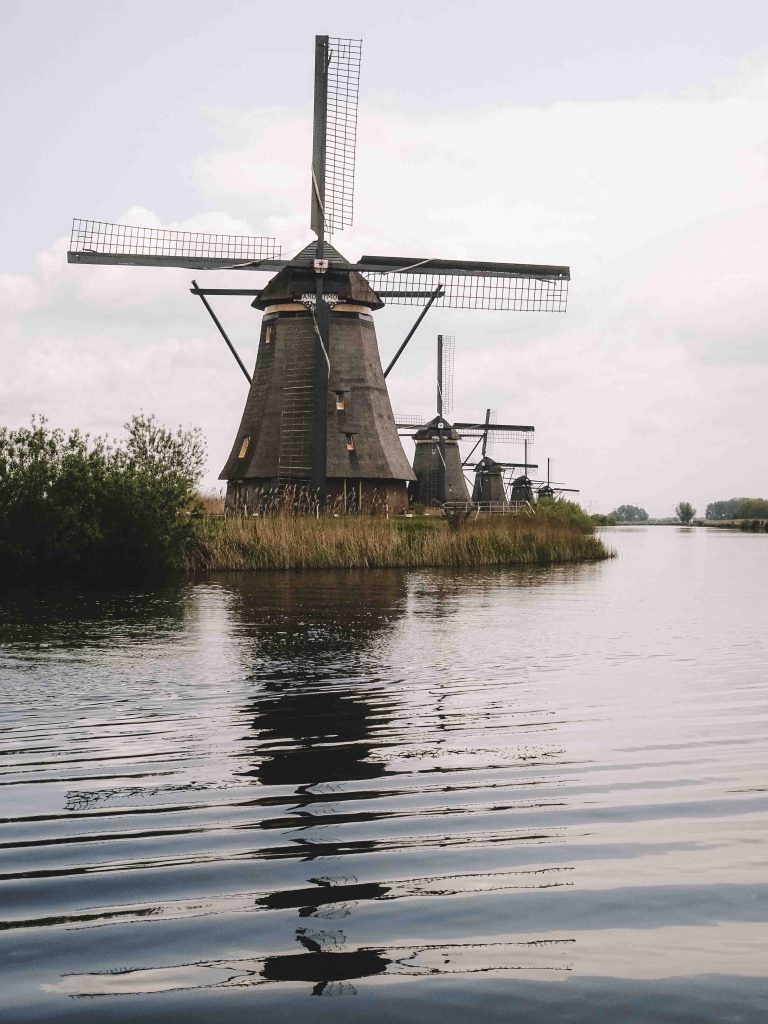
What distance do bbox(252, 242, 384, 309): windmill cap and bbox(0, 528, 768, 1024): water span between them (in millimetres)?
19914

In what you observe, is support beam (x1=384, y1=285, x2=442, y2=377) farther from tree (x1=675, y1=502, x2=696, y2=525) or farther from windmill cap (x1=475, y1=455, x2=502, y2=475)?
tree (x1=675, y1=502, x2=696, y2=525)

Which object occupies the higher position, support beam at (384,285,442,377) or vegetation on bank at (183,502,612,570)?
support beam at (384,285,442,377)

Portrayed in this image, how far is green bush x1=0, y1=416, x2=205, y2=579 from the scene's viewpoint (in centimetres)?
2106

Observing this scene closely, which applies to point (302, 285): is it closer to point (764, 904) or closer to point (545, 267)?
point (545, 267)

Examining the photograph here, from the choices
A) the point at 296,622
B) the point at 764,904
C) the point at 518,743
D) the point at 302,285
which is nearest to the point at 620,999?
the point at 764,904

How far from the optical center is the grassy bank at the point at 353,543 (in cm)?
2370

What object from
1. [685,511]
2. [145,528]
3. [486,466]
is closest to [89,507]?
[145,528]

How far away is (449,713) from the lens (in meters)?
Result: 7.77

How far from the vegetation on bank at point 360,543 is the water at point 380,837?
12.6 metres

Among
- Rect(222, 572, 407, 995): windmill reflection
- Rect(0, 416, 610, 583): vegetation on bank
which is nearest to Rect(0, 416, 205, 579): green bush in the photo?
Rect(0, 416, 610, 583): vegetation on bank

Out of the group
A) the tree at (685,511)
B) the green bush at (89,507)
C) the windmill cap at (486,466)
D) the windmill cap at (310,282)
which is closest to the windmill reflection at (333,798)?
the green bush at (89,507)

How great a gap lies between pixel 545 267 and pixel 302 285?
6618mm

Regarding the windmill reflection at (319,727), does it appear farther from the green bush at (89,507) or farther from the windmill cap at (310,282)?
the windmill cap at (310,282)

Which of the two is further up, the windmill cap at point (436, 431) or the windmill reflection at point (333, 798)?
the windmill cap at point (436, 431)
